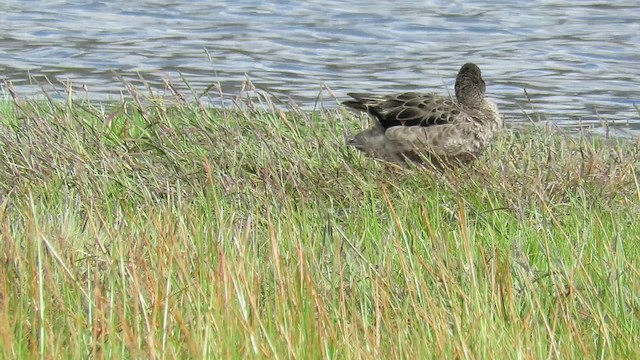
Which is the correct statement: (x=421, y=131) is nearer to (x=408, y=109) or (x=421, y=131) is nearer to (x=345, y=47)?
(x=408, y=109)

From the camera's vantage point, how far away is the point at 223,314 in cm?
388

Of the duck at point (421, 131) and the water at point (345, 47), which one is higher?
the duck at point (421, 131)

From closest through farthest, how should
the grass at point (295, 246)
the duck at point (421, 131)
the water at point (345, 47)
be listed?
the grass at point (295, 246)
the duck at point (421, 131)
the water at point (345, 47)

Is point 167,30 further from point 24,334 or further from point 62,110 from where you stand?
point 24,334

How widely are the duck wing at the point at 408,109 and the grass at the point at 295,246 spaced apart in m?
0.27

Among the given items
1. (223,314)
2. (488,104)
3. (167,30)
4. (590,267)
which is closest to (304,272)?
(223,314)

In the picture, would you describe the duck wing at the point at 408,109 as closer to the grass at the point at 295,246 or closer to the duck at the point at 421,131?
the duck at the point at 421,131

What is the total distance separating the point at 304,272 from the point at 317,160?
3.11 meters

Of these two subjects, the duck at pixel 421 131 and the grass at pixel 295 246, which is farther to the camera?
the duck at pixel 421 131

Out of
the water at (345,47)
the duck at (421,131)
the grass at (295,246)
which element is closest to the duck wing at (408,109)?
the duck at (421,131)

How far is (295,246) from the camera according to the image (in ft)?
14.8

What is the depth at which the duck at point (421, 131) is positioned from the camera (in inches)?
289

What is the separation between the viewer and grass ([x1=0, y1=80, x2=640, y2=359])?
12.6 ft

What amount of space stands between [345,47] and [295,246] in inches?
412
